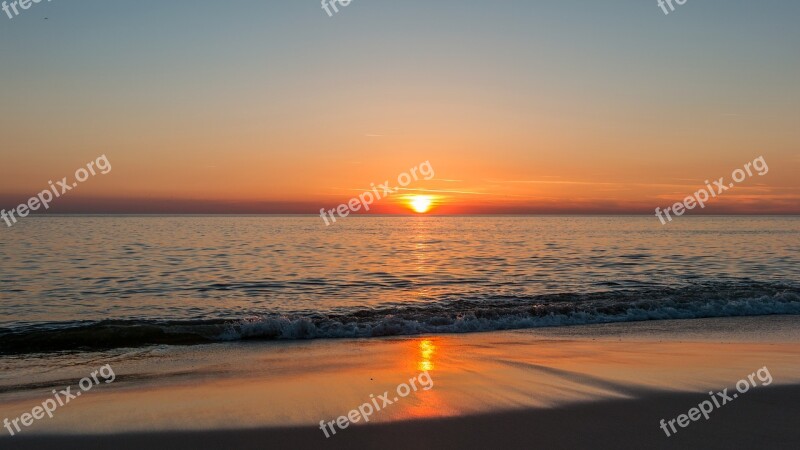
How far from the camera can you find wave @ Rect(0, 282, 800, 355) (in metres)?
14.4

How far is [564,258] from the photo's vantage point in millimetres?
35688

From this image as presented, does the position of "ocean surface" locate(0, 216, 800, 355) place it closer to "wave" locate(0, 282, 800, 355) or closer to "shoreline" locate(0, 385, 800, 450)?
"wave" locate(0, 282, 800, 355)

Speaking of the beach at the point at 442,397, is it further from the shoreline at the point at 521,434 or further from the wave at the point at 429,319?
the wave at the point at 429,319

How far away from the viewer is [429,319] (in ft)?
54.4

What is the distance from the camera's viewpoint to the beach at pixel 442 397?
262 inches

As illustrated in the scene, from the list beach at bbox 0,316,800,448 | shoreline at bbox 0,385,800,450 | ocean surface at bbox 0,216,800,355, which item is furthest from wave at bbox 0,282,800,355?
shoreline at bbox 0,385,800,450

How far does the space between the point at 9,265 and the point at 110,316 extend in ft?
52.1

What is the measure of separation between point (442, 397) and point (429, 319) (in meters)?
8.38

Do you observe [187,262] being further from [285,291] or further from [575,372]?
[575,372]

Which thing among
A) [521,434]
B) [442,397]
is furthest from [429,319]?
[521,434]

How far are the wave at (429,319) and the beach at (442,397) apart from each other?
5.56ft

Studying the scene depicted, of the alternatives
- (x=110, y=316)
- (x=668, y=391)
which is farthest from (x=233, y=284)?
(x=668, y=391)

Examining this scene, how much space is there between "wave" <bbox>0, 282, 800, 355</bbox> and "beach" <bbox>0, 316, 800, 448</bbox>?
1694 mm

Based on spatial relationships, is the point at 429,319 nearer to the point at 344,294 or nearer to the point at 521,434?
the point at 344,294
